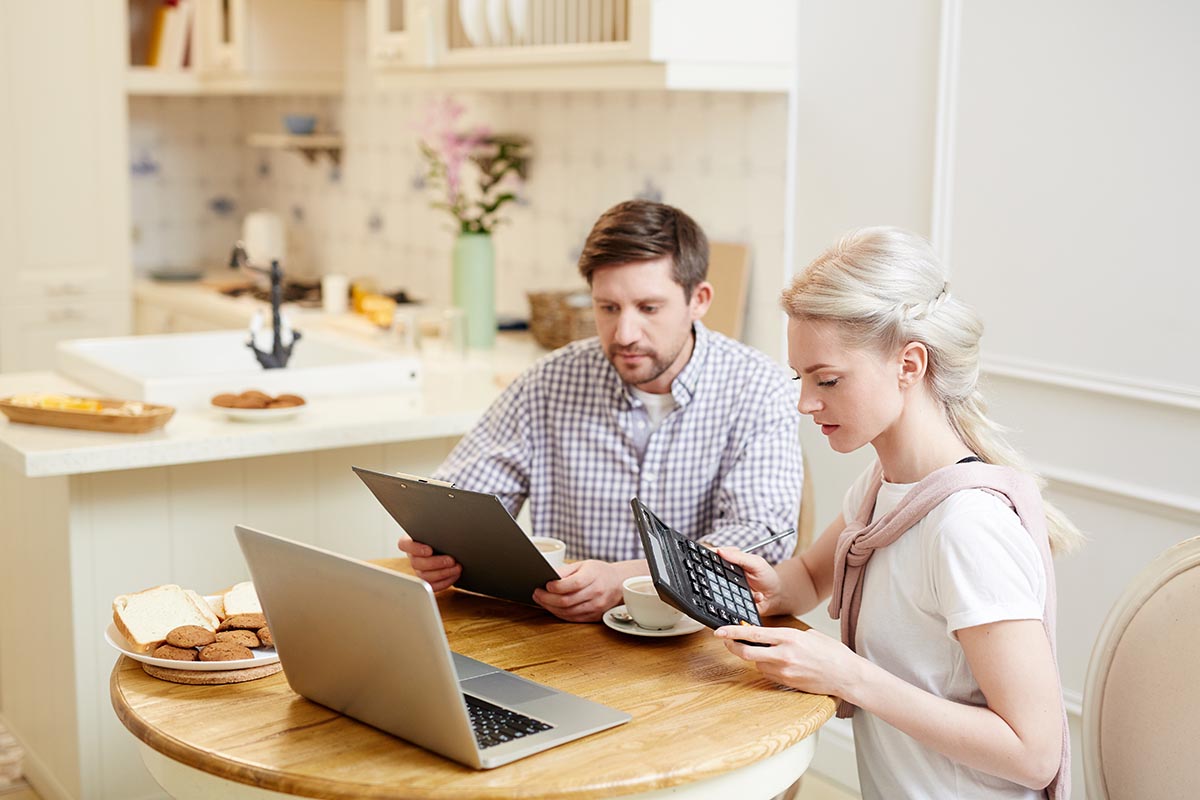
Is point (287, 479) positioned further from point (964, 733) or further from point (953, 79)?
point (964, 733)

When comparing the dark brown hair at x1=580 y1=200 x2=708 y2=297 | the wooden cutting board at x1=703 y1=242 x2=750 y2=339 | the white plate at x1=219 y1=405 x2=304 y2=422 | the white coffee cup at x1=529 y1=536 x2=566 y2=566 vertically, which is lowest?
the white coffee cup at x1=529 y1=536 x2=566 y2=566

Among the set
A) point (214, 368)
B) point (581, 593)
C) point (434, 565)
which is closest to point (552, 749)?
point (581, 593)

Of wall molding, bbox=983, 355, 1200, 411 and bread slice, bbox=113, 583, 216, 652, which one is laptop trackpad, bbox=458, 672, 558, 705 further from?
wall molding, bbox=983, 355, 1200, 411

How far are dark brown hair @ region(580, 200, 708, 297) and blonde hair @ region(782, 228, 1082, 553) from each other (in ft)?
1.87

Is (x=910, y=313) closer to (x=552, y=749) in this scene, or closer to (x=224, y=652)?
(x=552, y=749)

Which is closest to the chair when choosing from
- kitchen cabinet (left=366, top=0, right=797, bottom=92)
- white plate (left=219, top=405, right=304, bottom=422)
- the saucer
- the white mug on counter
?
the saucer

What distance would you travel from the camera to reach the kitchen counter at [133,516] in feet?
8.75

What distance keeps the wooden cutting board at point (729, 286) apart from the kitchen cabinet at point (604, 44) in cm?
41

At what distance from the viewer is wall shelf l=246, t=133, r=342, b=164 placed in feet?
16.2

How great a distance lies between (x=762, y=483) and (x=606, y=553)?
310 mm

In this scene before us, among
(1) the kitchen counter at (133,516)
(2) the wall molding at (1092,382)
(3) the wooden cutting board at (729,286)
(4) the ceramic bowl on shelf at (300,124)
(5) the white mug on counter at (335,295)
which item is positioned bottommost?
(1) the kitchen counter at (133,516)

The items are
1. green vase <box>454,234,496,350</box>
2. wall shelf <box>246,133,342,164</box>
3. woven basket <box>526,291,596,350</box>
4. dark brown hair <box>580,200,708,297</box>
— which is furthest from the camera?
wall shelf <box>246,133,342,164</box>

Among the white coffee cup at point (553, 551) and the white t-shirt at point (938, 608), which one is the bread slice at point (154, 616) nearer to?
the white coffee cup at point (553, 551)

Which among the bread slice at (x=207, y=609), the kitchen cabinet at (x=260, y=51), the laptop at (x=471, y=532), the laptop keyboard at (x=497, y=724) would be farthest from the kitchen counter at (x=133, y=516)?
the kitchen cabinet at (x=260, y=51)
